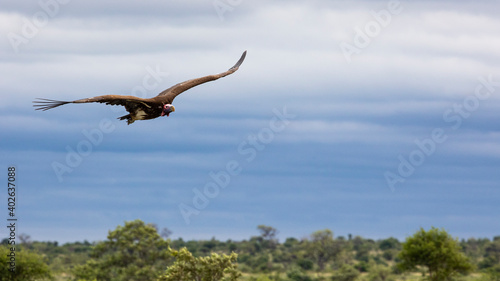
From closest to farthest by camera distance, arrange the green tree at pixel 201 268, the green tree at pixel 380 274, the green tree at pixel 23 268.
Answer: the green tree at pixel 201 268 < the green tree at pixel 23 268 < the green tree at pixel 380 274

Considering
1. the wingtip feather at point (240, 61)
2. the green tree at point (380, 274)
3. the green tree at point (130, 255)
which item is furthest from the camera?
the green tree at point (380, 274)

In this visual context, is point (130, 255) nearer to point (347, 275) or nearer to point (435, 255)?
point (347, 275)

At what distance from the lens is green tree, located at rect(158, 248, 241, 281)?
37688 mm

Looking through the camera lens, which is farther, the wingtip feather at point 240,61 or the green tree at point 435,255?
the green tree at point 435,255

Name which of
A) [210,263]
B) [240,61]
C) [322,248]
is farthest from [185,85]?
[322,248]

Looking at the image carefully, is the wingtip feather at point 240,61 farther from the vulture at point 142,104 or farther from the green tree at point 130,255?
the green tree at point 130,255

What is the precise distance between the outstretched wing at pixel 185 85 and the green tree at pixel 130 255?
39.4 m

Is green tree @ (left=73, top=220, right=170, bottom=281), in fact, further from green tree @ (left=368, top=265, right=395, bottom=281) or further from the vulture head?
the vulture head

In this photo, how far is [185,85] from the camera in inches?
1170

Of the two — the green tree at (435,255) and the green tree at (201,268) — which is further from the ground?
the green tree at (435,255)

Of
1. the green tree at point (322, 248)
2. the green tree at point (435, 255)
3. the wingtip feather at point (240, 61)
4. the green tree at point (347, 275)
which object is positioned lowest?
the wingtip feather at point (240, 61)

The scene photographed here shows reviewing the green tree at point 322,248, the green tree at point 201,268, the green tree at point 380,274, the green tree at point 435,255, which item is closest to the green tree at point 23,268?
the green tree at point 201,268

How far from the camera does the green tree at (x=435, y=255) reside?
62.7m

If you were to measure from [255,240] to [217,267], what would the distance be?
10877 cm
